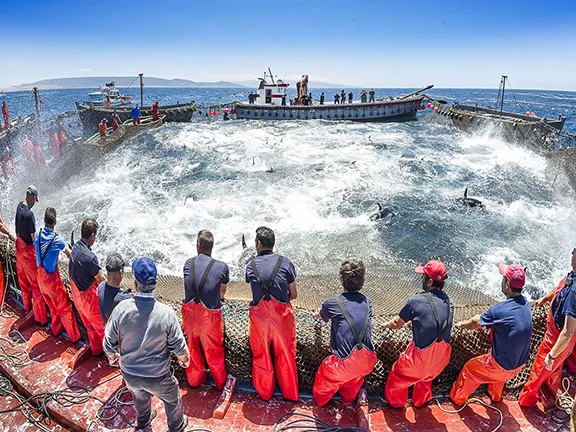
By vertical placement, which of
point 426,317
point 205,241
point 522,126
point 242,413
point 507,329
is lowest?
point 242,413

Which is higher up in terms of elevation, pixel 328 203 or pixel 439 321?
pixel 439 321

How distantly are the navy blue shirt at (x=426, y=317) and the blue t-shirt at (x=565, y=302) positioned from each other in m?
1.22

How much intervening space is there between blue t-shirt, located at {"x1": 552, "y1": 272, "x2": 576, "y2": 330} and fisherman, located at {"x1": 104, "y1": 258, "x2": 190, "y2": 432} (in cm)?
393

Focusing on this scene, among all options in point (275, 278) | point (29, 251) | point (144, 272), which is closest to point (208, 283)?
point (275, 278)

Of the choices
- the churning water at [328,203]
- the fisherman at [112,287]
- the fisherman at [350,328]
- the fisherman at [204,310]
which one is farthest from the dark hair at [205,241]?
the churning water at [328,203]

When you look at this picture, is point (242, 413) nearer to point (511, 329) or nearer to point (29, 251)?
point (511, 329)

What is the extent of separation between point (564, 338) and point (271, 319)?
3.01 m

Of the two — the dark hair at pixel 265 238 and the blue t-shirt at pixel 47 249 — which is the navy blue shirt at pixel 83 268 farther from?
the dark hair at pixel 265 238

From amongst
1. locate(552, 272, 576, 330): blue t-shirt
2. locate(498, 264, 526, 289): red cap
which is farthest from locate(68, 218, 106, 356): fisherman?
locate(552, 272, 576, 330): blue t-shirt

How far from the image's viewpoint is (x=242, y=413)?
4203 mm

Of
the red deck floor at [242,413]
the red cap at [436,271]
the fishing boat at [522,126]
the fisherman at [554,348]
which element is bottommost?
the red deck floor at [242,413]

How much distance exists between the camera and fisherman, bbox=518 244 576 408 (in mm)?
3729

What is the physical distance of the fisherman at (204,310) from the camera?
4.03 meters

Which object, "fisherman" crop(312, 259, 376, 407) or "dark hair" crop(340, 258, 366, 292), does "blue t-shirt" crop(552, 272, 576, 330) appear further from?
"dark hair" crop(340, 258, 366, 292)
